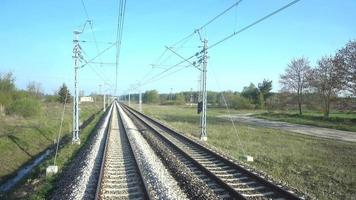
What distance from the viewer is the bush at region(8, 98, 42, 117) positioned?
168ft

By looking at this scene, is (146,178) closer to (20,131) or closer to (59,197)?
(59,197)

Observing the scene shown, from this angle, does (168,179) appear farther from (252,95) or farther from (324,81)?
(252,95)

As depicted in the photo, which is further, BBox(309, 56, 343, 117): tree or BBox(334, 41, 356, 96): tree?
BBox(309, 56, 343, 117): tree

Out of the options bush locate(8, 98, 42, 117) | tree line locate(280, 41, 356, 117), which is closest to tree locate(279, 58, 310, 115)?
tree line locate(280, 41, 356, 117)

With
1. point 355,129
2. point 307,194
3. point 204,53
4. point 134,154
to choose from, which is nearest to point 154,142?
point 134,154

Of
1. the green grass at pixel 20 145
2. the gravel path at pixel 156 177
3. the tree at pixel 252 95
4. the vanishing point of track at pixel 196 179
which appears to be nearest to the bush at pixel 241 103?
the tree at pixel 252 95

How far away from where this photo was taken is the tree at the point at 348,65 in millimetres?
47625

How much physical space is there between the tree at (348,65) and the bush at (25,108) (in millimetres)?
37474

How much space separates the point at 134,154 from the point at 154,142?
5148 mm

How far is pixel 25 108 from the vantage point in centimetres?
5131

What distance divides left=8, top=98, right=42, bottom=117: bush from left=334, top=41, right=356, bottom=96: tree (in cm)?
3747

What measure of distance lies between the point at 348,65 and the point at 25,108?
3923cm

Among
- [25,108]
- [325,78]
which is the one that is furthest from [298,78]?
[25,108]

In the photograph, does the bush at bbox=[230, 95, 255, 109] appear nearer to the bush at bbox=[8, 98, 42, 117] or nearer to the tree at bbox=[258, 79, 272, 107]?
the tree at bbox=[258, 79, 272, 107]
